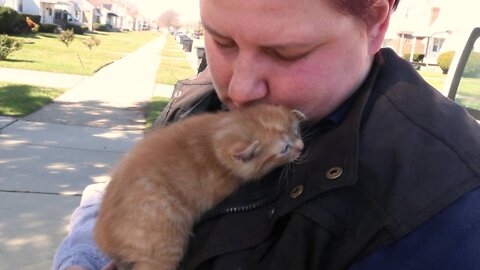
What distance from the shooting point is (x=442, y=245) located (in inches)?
53.6

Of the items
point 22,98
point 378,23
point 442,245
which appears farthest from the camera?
point 22,98

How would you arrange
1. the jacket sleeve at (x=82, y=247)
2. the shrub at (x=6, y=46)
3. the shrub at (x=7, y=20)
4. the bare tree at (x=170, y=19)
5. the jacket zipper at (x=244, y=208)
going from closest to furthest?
1. the jacket zipper at (x=244, y=208)
2. the jacket sleeve at (x=82, y=247)
3. the shrub at (x=6, y=46)
4. the shrub at (x=7, y=20)
5. the bare tree at (x=170, y=19)

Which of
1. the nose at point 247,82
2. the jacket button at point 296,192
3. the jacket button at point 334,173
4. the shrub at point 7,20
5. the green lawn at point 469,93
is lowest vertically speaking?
the shrub at point 7,20

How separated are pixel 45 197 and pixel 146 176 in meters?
4.74

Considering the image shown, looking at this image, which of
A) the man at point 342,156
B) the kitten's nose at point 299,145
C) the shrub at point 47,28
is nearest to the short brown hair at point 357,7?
the man at point 342,156

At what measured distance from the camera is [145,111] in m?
11.7

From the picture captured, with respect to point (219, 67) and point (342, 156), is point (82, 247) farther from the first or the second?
point (342, 156)

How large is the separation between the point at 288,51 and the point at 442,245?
2.43 ft

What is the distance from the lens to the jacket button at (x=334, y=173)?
1.51m

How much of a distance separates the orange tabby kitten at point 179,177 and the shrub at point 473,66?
4.81 m

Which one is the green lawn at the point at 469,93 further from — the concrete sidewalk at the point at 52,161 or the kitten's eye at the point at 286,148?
the kitten's eye at the point at 286,148

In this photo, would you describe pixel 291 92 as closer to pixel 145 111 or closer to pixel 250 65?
pixel 250 65

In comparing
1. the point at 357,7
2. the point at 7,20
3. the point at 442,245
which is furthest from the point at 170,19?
the point at 442,245

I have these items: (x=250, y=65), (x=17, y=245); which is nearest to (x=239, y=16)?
(x=250, y=65)
